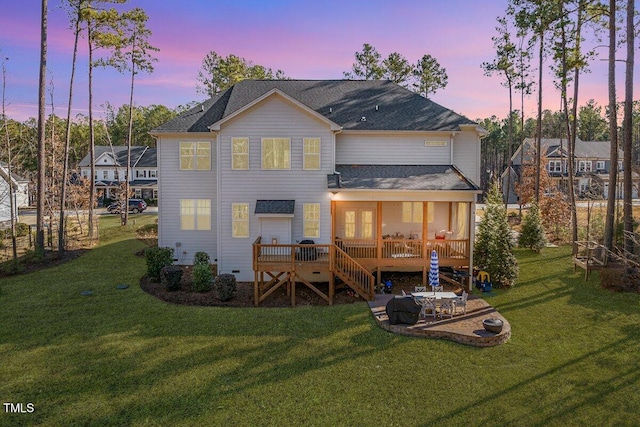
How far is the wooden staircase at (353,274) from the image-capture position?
14.3m

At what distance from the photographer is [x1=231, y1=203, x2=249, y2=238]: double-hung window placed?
16922 mm

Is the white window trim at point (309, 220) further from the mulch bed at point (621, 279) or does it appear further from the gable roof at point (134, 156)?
the gable roof at point (134, 156)

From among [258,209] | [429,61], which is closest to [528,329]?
[258,209]

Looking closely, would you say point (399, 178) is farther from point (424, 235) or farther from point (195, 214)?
point (195, 214)

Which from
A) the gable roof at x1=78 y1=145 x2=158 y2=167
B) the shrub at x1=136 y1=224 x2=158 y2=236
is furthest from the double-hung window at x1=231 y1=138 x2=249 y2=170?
the gable roof at x1=78 y1=145 x2=158 y2=167

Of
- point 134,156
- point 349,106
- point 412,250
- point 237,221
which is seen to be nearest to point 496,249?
point 412,250

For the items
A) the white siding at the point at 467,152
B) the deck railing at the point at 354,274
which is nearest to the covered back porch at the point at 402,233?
the deck railing at the point at 354,274

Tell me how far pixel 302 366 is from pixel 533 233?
17.7 metres

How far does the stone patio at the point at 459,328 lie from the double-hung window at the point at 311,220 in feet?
15.8

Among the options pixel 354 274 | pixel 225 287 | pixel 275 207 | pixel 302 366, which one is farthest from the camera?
pixel 275 207

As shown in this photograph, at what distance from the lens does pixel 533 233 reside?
854 inches

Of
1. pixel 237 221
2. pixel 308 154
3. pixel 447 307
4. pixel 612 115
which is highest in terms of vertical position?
pixel 612 115

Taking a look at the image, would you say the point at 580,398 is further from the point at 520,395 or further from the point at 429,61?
the point at 429,61

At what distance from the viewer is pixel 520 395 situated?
818 cm
